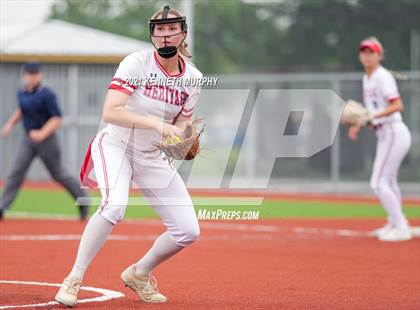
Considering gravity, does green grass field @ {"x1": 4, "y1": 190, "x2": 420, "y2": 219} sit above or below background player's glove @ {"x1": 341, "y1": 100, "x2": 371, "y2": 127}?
below

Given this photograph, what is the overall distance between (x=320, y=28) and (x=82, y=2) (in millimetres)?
27104

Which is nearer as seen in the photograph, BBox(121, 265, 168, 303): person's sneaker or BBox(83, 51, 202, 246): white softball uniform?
BBox(83, 51, 202, 246): white softball uniform

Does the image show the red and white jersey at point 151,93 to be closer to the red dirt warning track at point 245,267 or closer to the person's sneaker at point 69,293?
the person's sneaker at point 69,293

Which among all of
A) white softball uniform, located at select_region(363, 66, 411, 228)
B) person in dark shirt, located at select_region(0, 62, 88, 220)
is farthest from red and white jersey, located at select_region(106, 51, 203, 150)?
person in dark shirt, located at select_region(0, 62, 88, 220)

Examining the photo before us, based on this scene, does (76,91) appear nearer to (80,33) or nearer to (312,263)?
(80,33)

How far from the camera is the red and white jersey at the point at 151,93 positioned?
772 cm

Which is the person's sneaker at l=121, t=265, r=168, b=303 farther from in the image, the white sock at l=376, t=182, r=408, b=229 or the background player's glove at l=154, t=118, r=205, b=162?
the white sock at l=376, t=182, r=408, b=229

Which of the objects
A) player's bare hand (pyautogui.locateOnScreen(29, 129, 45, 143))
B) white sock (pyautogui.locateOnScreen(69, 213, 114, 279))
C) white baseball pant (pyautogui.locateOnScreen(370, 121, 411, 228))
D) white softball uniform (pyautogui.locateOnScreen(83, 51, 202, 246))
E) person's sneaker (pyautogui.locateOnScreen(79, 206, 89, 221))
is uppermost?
white softball uniform (pyautogui.locateOnScreen(83, 51, 202, 246))

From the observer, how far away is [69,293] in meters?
A: 7.48

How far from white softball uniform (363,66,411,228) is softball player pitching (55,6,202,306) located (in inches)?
228

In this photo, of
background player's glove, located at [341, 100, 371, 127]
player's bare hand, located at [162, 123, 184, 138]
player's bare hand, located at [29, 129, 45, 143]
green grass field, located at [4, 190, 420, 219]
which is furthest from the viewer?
green grass field, located at [4, 190, 420, 219]

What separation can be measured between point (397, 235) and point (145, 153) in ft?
20.8

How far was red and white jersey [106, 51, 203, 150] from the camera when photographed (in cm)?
772

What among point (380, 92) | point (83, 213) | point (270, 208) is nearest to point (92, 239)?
point (380, 92)
